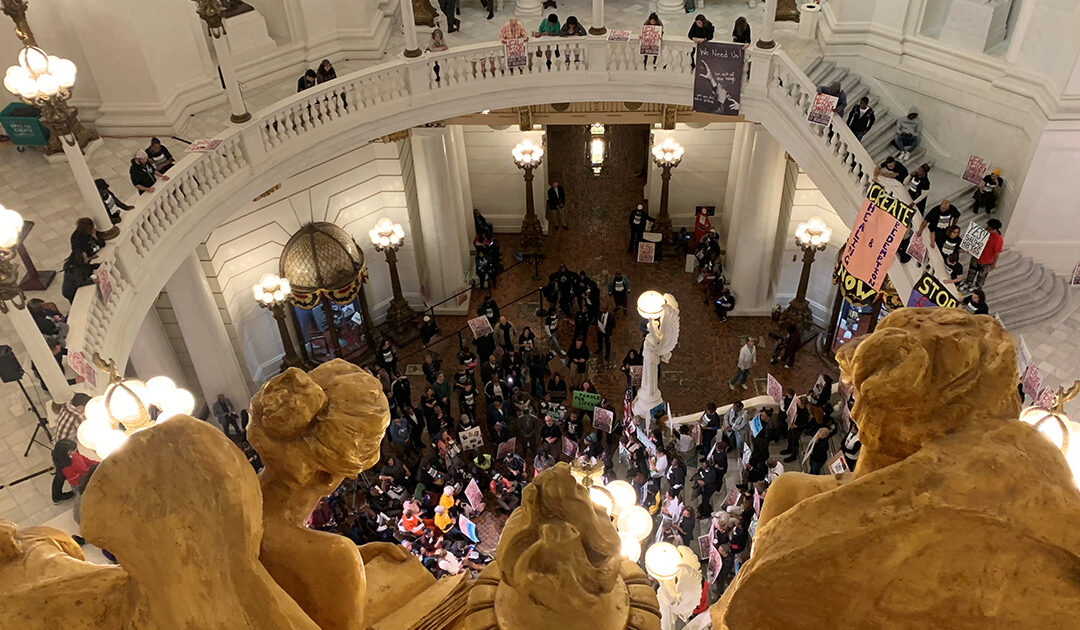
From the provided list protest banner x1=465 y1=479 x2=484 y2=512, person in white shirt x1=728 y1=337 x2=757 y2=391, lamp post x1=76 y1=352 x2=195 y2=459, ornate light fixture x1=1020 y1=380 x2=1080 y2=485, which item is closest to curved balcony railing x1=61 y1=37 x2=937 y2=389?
person in white shirt x1=728 y1=337 x2=757 y2=391

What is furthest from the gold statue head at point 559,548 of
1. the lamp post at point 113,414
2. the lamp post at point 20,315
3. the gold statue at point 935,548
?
the lamp post at point 20,315

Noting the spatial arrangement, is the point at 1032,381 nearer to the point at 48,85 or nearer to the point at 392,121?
the point at 392,121

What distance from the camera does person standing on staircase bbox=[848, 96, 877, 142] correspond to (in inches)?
680

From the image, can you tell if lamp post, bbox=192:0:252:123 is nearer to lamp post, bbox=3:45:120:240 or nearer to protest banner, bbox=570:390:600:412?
lamp post, bbox=3:45:120:240

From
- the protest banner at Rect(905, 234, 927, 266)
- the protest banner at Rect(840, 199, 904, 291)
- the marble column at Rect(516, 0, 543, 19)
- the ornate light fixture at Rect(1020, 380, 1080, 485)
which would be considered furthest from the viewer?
the marble column at Rect(516, 0, 543, 19)

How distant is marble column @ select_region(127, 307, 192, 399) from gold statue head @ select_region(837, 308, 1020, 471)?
16.8 meters

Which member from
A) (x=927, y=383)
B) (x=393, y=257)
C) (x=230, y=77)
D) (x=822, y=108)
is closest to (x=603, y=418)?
(x=822, y=108)

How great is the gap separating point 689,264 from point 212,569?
22.6m

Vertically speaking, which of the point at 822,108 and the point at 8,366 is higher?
the point at 822,108

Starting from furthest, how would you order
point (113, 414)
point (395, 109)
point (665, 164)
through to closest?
point (665, 164) → point (395, 109) → point (113, 414)

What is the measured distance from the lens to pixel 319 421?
2.25m

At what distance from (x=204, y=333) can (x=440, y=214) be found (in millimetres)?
6723

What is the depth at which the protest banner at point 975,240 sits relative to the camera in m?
14.1

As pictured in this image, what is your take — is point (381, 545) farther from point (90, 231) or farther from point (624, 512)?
point (90, 231)
